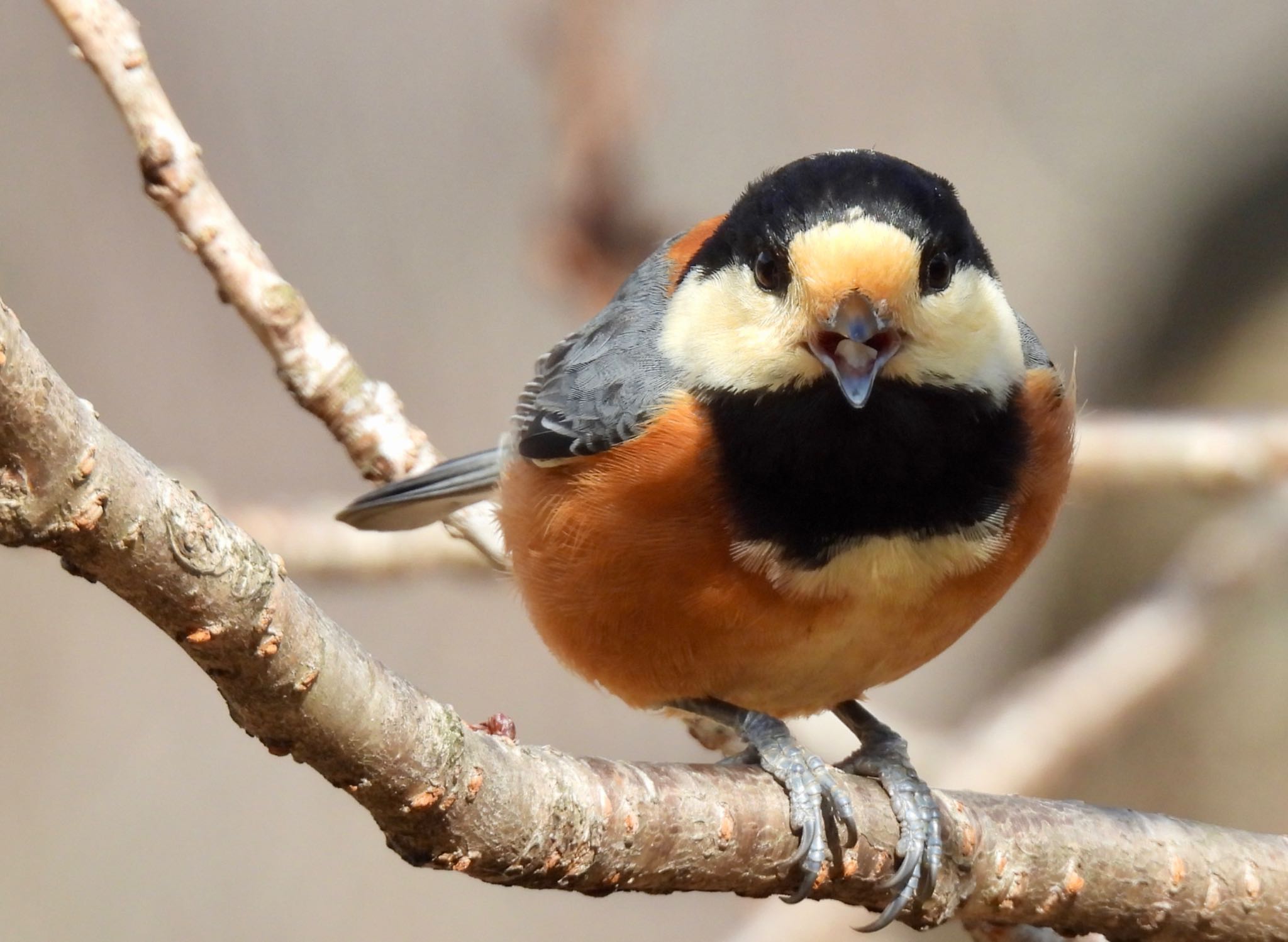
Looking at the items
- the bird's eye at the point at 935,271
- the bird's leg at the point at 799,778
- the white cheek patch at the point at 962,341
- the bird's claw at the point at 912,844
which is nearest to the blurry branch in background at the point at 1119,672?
the bird's leg at the point at 799,778

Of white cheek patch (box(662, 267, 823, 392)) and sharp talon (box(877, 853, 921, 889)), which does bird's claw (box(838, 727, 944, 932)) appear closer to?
sharp talon (box(877, 853, 921, 889))

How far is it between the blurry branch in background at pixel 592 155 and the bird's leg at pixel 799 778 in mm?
1294

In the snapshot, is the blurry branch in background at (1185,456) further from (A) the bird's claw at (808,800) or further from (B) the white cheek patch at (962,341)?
(A) the bird's claw at (808,800)

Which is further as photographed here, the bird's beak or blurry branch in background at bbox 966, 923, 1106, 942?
blurry branch in background at bbox 966, 923, 1106, 942

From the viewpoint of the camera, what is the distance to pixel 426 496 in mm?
3023

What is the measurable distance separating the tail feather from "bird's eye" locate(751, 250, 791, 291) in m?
0.98

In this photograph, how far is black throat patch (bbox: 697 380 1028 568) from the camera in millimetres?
2172

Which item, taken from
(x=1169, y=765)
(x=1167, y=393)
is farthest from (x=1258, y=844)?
(x=1167, y=393)

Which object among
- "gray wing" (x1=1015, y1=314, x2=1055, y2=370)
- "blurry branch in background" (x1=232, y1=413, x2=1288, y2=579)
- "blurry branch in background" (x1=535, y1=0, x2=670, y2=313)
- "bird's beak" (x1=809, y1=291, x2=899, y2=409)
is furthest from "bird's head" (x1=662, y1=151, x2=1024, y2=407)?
"blurry branch in background" (x1=232, y1=413, x2=1288, y2=579)

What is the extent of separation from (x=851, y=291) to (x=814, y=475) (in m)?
0.32

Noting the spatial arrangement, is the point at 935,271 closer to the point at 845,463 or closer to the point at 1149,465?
the point at 845,463

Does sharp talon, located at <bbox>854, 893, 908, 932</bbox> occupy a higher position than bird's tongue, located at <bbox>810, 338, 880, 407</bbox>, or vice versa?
bird's tongue, located at <bbox>810, 338, 880, 407</bbox>

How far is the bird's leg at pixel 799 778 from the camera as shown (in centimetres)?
203

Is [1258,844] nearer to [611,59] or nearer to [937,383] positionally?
[937,383]
